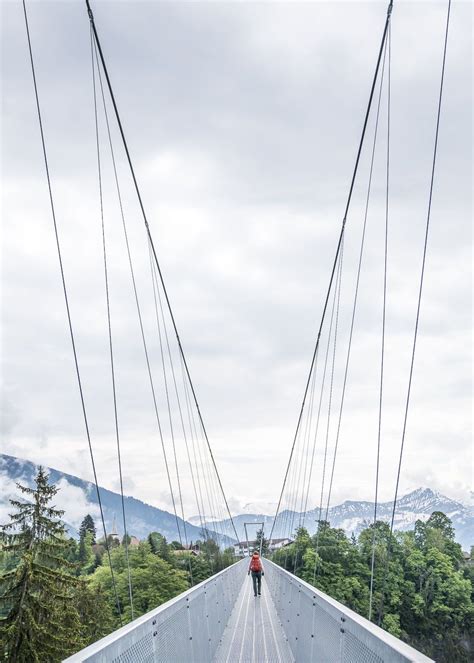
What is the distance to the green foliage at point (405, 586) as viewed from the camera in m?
47.2

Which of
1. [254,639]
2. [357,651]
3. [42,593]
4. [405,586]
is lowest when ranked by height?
[254,639]

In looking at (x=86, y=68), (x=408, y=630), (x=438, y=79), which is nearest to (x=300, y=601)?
(x=86, y=68)

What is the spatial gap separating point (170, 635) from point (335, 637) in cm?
105

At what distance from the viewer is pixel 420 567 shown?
55.0 m

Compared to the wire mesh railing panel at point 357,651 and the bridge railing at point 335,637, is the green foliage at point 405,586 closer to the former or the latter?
the bridge railing at point 335,637

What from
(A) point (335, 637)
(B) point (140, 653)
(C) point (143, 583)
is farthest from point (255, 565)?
(C) point (143, 583)

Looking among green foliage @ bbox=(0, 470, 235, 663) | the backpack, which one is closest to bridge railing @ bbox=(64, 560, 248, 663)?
green foliage @ bbox=(0, 470, 235, 663)

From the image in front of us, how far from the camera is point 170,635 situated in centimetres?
446

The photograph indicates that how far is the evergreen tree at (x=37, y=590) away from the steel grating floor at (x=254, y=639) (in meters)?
10.5

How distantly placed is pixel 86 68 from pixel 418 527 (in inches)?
2393

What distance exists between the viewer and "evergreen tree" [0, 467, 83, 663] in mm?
20750

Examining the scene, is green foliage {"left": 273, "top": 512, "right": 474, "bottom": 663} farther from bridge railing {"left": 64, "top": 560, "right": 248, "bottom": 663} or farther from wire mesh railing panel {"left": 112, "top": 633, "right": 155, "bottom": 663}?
wire mesh railing panel {"left": 112, "top": 633, "right": 155, "bottom": 663}

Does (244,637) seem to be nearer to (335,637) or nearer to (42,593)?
(335,637)

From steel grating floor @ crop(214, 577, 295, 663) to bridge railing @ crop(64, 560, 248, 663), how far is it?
0.20 metres
